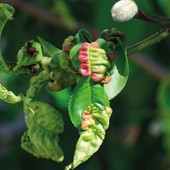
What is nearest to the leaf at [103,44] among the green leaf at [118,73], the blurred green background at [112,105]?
the green leaf at [118,73]

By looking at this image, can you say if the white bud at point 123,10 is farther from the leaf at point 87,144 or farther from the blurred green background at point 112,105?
the blurred green background at point 112,105

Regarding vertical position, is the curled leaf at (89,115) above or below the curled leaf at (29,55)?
below

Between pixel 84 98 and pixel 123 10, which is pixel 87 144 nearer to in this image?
pixel 84 98

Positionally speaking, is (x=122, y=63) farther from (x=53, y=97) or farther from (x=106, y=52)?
(x=53, y=97)

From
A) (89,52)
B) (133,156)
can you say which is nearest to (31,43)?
(89,52)

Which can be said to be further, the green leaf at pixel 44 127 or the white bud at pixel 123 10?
the green leaf at pixel 44 127

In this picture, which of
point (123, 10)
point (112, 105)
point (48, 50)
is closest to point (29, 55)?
point (48, 50)

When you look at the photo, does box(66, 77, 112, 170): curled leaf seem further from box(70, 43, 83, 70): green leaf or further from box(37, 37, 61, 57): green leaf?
box(37, 37, 61, 57): green leaf

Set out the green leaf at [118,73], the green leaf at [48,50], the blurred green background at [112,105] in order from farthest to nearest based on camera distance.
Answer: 1. the blurred green background at [112,105]
2. the green leaf at [48,50]
3. the green leaf at [118,73]
